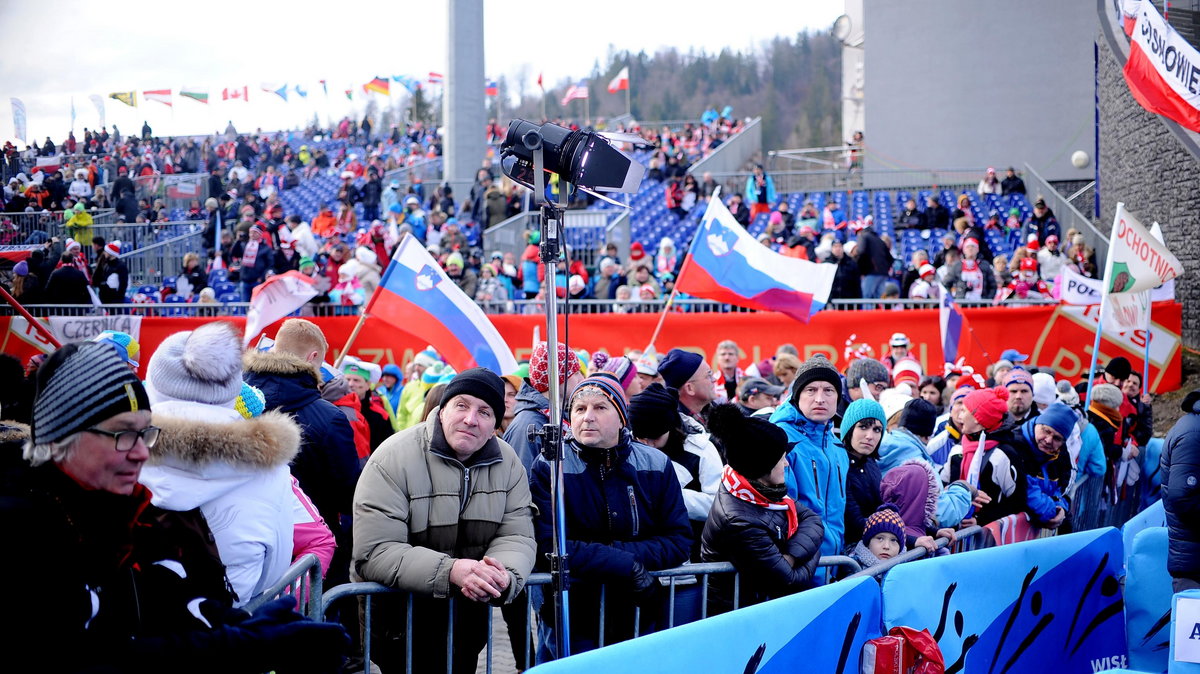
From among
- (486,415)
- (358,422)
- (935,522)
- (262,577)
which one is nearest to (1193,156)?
(935,522)

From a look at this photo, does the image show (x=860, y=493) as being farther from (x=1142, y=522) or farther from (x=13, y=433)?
(x=13, y=433)

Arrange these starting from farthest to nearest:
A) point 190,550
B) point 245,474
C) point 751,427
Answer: point 751,427 < point 245,474 < point 190,550

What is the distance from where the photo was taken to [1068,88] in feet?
105

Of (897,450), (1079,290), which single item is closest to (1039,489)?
(897,450)

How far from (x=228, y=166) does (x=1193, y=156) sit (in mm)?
23617

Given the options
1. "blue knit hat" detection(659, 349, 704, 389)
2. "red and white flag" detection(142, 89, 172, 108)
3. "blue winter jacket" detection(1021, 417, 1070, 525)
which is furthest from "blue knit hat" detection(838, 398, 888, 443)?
"red and white flag" detection(142, 89, 172, 108)

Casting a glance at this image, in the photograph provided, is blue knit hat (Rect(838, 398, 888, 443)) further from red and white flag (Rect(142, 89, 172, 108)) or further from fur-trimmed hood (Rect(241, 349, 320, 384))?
red and white flag (Rect(142, 89, 172, 108))

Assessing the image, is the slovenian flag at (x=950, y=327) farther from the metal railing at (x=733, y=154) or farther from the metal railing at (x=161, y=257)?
the metal railing at (x=733, y=154)

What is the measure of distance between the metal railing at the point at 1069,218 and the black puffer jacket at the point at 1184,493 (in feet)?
42.9

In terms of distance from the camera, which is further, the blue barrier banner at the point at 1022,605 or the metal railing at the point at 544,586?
the blue barrier banner at the point at 1022,605

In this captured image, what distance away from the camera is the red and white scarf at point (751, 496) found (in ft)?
15.7

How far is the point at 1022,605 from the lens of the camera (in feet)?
16.6

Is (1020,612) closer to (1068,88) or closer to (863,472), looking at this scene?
(863,472)

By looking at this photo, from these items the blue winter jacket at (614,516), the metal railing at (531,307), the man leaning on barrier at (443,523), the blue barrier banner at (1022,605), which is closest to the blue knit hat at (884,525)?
the blue barrier banner at (1022,605)
